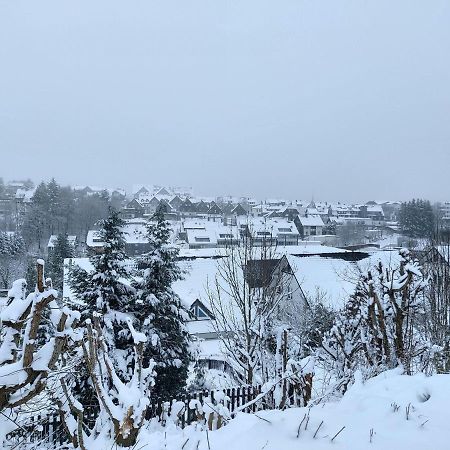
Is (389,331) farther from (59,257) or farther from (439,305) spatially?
(59,257)

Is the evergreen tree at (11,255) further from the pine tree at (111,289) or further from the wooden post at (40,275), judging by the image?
the wooden post at (40,275)

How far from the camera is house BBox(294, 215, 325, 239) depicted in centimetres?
6719

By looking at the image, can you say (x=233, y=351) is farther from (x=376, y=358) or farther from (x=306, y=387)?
(x=306, y=387)

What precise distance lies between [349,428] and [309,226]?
66.3 metres

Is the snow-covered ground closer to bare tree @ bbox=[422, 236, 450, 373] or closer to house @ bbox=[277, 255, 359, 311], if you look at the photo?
bare tree @ bbox=[422, 236, 450, 373]

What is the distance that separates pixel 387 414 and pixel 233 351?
6.00 metres

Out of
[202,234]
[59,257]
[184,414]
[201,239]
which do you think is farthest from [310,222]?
[184,414]

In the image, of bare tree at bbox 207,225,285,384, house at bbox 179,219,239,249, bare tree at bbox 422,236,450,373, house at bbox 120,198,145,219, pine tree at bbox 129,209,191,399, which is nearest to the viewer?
bare tree at bbox 422,236,450,373

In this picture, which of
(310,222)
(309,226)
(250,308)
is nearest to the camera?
(250,308)

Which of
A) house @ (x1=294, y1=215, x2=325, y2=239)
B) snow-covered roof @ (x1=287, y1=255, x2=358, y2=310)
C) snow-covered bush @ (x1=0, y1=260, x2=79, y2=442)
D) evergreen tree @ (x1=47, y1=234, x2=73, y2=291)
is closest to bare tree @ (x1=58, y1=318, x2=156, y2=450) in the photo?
snow-covered bush @ (x1=0, y1=260, x2=79, y2=442)

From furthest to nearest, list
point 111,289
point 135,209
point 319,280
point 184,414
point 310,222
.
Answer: point 135,209
point 310,222
point 319,280
point 111,289
point 184,414

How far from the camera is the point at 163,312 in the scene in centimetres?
1113

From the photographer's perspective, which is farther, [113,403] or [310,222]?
[310,222]

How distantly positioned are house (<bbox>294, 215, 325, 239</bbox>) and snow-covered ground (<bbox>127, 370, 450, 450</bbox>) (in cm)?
6409
